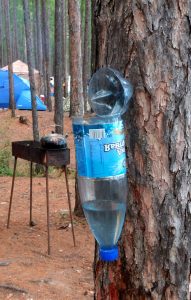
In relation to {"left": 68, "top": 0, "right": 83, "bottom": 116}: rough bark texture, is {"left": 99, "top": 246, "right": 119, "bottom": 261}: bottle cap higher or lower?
lower

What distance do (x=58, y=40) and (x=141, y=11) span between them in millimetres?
10857

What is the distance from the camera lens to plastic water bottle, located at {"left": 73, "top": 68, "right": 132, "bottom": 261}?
1.51 metres

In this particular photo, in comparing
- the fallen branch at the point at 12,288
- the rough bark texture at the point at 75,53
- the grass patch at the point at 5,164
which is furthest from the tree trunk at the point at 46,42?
the fallen branch at the point at 12,288

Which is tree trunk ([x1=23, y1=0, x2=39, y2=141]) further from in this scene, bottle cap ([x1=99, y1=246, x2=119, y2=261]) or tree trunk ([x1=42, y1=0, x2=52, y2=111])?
bottle cap ([x1=99, y1=246, x2=119, y2=261])

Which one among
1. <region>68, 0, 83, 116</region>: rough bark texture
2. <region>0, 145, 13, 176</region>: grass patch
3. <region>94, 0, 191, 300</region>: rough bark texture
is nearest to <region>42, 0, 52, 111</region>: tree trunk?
<region>0, 145, 13, 176</region>: grass patch

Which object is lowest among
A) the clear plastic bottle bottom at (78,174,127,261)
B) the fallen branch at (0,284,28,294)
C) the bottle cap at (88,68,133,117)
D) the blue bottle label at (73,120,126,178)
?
the fallen branch at (0,284,28,294)

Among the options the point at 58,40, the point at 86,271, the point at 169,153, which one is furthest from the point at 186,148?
the point at 58,40

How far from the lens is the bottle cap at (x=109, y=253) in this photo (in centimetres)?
162

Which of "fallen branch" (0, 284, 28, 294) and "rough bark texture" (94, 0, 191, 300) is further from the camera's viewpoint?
"fallen branch" (0, 284, 28, 294)

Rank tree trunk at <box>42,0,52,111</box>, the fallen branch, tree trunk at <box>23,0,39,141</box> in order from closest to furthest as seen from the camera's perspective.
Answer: the fallen branch, tree trunk at <box>23,0,39,141</box>, tree trunk at <box>42,0,52,111</box>

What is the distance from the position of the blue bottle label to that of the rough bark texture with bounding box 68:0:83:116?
5.63m

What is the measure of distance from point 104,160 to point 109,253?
0.32m

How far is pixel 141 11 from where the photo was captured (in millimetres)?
1532

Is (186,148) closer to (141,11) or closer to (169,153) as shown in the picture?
(169,153)
